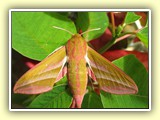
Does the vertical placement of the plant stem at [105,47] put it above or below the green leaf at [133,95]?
above

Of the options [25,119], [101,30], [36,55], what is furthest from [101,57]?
[25,119]

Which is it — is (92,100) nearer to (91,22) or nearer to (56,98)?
(56,98)

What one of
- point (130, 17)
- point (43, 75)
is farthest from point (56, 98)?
point (130, 17)

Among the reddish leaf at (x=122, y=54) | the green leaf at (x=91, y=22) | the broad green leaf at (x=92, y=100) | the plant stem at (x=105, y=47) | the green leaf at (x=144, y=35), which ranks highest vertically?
the green leaf at (x=91, y=22)

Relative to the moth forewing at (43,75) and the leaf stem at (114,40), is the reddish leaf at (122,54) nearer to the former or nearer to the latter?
the leaf stem at (114,40)

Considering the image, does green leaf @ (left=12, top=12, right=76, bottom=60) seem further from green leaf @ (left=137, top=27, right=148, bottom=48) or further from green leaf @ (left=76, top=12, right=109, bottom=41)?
green leaf @ (left=137, top=27, right=148, bottom=48)

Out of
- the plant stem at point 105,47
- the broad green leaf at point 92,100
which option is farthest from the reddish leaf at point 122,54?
the broad green leaf at point 92,100
